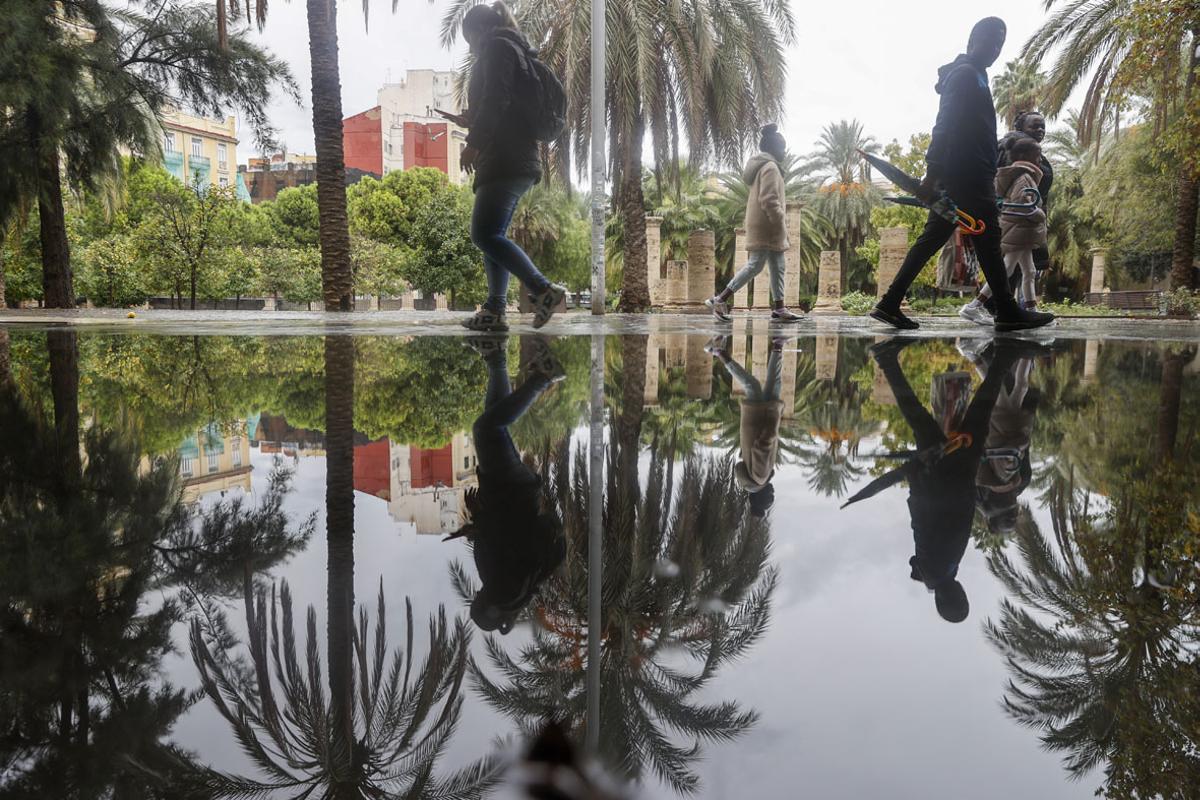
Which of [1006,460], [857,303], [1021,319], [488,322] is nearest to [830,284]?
[857,303]

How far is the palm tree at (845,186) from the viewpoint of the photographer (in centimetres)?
4172

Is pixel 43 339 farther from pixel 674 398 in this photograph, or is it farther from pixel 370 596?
pixel 370 596

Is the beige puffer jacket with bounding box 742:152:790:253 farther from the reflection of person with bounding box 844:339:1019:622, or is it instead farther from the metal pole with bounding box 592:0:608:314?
the reflection of person with bounding box 844:339:1019:622

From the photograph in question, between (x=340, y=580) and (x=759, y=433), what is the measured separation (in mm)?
1572

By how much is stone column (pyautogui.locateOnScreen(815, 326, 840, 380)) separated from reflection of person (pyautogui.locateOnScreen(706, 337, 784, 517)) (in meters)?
0.21

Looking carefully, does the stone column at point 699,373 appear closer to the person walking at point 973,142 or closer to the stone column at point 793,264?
the person walking at point 973,142

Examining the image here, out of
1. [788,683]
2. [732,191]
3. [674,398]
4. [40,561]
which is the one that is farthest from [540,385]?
[732,191]

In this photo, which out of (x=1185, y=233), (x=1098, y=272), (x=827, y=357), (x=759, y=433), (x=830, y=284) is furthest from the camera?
(x=1098, y=272)

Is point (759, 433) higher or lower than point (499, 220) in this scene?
lower

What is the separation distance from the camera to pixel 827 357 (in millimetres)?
5148

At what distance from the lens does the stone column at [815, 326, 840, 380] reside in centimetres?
416

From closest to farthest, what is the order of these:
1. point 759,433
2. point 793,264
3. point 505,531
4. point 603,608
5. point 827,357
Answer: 1. point 603,608
2. point 505,531
3. point 759,433
4. point 827,357
5. point 793,264

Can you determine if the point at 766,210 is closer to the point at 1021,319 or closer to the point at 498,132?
the point at 1021,319

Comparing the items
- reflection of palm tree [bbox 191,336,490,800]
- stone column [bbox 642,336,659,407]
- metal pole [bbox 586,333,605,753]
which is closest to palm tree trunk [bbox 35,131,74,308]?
stone column [bbox 642,336,659,407]
